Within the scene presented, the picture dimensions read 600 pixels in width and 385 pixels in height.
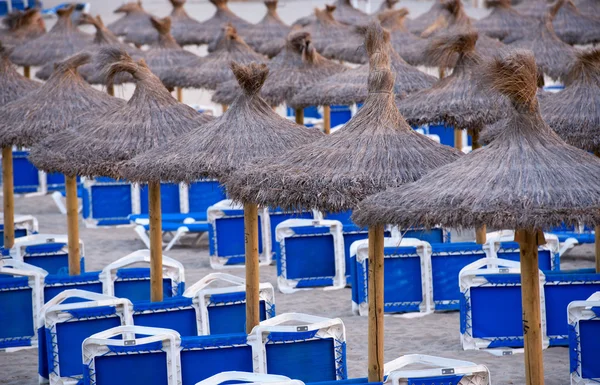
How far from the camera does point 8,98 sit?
1146 centimetres

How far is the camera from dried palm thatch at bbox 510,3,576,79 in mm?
14516

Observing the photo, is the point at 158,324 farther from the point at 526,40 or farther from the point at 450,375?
the point at 526,40

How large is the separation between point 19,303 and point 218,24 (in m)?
14.6

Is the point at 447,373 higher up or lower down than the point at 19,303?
lower down

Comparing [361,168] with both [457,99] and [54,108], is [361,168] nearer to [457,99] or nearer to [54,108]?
[457,99]

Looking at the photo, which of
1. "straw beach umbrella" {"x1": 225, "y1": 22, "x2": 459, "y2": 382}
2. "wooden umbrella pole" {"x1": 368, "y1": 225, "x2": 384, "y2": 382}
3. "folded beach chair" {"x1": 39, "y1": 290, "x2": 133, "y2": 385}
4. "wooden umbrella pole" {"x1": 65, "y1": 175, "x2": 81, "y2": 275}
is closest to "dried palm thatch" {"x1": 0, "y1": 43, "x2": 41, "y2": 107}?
"wooden umbrella pole" {"x1": 65, "y1": 175, "x2": 81, "y2": 275}

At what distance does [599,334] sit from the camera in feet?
22.7

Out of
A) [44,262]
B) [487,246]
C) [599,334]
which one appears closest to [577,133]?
[487,246]

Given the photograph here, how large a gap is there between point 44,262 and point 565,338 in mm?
4846

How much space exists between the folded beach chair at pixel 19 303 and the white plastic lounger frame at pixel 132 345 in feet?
6.44

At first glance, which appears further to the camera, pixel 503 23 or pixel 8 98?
pixel 503 23

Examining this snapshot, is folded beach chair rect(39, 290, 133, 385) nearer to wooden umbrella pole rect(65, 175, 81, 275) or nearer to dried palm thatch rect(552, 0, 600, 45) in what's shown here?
wooden umbrella pole rect(65, 175, 81, 275)

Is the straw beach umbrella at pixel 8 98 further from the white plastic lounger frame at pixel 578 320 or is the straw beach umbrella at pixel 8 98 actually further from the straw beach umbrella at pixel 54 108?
the white plastic lounger frame at pixel 578 320

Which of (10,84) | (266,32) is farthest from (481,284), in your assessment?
(266,32)
